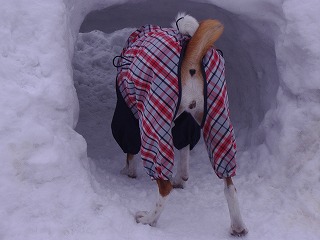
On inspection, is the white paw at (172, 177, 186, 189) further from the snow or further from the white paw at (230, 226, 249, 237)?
the white paw at (230, 226, 249, 237)

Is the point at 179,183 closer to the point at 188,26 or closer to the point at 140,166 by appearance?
the point at 140,166

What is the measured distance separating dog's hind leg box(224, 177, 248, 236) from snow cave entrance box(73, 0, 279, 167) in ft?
3.38

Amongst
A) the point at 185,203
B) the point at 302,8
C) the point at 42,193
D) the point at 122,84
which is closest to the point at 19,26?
the point at 122,84

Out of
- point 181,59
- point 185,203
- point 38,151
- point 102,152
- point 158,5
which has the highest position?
point 181,59

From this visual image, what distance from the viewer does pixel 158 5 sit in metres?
4.12

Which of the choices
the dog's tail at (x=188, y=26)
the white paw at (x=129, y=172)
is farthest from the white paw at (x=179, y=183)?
the dog's tail at (x=188, y=26)

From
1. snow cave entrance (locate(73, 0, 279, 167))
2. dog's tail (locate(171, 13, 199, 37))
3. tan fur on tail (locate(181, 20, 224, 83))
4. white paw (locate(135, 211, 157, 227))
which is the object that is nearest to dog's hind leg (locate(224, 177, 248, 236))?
white paw (locate(135, 211, 157, 227))

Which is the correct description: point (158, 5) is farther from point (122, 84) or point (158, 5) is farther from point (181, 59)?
point (181, 59)

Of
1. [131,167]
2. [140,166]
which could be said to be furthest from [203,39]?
[140,166]

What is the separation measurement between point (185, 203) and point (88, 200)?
0.82 m

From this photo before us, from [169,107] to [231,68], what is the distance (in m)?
2.14

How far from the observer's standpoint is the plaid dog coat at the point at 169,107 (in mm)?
2508

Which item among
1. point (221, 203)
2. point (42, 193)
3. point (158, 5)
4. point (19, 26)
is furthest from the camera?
point (158, 5)

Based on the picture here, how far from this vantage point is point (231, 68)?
4.50 meters
